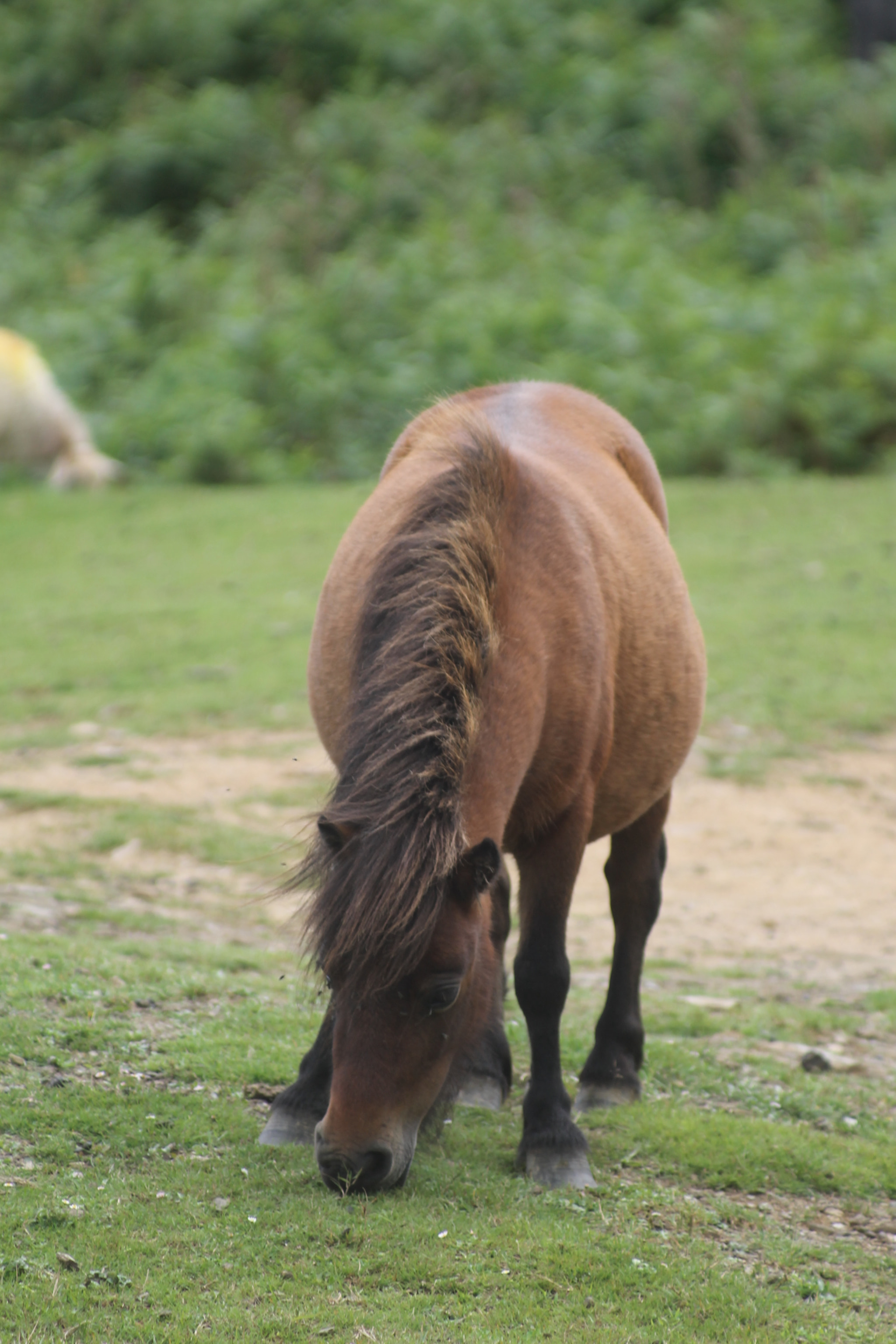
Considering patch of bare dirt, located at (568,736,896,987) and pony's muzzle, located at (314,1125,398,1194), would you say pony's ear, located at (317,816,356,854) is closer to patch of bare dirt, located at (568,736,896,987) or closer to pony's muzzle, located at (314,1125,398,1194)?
pony's muzzle, located at (314,1125,398,1194)

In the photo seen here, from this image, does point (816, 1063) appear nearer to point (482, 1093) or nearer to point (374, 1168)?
point (482, 1093)

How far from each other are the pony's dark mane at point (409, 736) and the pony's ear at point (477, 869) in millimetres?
36

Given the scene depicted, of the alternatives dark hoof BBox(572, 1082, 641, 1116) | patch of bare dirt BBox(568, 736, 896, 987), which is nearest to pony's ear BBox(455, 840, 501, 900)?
dark hoof BBox(572, 1082, 641, 1116)

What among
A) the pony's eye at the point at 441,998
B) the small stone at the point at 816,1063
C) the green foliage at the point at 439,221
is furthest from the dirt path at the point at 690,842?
the green foliage at the point at 439,221

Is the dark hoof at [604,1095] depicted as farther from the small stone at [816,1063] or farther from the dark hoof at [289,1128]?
the dark hoof at [289,1128]

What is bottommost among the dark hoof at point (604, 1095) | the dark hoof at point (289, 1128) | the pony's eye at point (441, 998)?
the dark hoof at point (604, 1095)

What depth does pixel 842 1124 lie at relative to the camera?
380 cm

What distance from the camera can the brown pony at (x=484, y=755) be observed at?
2686 millimetres

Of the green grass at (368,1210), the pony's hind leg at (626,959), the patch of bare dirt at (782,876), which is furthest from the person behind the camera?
the patch of bare dirt at (782,876)

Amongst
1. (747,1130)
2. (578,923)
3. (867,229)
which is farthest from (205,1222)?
(867,229)

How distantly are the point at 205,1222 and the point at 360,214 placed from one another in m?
17.5

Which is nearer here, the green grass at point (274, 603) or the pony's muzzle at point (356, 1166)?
the pony's muzzle at point (356, 1166)

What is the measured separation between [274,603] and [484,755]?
23.3 ft

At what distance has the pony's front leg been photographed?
3244 mm
